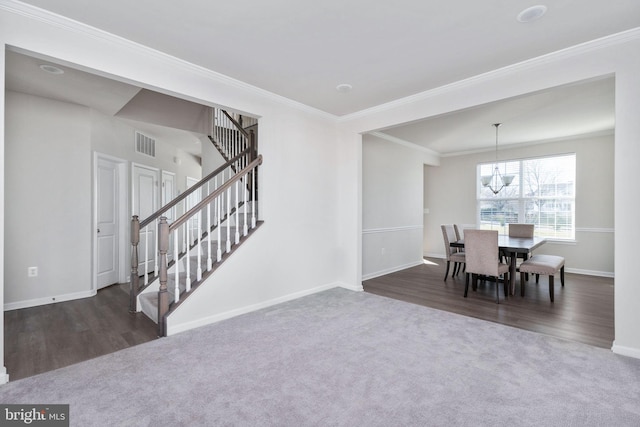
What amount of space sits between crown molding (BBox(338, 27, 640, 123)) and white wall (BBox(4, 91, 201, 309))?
3964 millimetres

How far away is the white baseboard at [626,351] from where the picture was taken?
2363 millimetres

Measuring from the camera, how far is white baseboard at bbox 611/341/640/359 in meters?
2.36

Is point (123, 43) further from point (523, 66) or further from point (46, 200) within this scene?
point (523, 66)

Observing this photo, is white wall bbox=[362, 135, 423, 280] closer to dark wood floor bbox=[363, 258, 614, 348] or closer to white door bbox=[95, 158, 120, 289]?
dark wood floor bbox=[363, 258, 614, 348]

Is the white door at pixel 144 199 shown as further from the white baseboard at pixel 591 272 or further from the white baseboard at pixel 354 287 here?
the white baseboard at pixel 591 272

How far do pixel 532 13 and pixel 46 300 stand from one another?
573 cm

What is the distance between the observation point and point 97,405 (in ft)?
5.81

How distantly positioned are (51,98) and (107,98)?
69cm

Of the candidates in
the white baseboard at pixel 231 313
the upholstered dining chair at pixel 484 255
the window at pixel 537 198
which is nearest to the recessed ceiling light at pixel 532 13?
the upholstered dining chair at pixel 484 255

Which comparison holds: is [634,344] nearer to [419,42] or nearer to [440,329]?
[440,329]

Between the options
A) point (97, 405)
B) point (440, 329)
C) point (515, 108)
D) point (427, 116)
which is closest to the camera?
point (97, 405)

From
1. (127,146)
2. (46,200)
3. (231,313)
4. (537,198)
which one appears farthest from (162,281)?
(537,198)

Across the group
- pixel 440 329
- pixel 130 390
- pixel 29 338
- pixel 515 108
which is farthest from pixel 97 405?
pixel 515 108

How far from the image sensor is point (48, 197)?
3.79 meters
